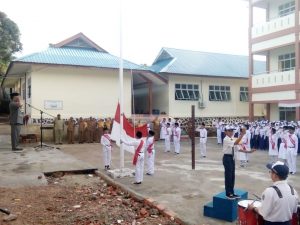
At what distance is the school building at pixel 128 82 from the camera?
74.6 feet

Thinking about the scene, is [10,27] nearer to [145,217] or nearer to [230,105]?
[230,105]

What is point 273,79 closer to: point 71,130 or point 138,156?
point 71,130

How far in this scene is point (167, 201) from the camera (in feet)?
26.0

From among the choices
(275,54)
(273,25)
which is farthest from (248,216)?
(275,54)

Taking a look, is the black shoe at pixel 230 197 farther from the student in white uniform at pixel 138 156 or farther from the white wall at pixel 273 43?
the white wall at pixel 273 43

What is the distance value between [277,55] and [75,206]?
21.5 meters

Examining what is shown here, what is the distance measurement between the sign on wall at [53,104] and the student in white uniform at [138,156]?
13.6m

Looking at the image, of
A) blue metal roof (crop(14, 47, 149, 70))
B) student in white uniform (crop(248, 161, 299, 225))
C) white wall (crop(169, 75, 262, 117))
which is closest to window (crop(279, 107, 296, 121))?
white wall (crop(169, 75, 262, 117))

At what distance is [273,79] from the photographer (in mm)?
23344

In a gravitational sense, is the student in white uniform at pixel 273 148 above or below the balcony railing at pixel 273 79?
below

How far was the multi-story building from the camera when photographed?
2181 cm

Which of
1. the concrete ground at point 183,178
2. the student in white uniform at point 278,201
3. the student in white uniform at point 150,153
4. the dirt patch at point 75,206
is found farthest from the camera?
the student in white uniform at point 150,153

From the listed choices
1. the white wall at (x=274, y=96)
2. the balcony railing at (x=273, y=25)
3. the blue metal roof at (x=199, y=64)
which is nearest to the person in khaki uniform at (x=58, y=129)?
the blue metal roof at (x=199, y=64)

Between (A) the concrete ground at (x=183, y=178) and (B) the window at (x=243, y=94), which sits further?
(B) the window at (x=243, y=94)
